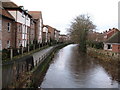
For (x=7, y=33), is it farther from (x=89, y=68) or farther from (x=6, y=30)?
(x=89, y=68)

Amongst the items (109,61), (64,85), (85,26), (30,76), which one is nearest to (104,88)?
(64,85)

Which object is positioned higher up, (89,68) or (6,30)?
(6,30)

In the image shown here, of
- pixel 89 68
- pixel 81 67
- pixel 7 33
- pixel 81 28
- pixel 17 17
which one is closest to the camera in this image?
pixel 89 68

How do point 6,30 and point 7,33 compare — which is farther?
point 7,33

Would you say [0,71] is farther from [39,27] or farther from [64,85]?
[39,27]

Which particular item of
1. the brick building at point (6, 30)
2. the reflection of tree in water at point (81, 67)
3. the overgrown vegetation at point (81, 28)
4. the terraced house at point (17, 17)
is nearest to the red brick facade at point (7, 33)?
the brick building at point (6, 30)

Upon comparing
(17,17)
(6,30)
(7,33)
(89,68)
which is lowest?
(89,68)

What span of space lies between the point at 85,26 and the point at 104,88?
1490 inches

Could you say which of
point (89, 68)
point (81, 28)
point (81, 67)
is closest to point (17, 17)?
point (81, 67)

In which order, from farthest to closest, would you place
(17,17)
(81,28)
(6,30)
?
(81,28) < (17,17) < (6,30)

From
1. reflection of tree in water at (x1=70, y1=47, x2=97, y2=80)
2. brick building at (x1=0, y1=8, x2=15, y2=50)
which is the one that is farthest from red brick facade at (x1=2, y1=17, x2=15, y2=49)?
reflection of tree in water at (x1=70, y1=47, x2=97, y2=80)

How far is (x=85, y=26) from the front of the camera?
50.4 m

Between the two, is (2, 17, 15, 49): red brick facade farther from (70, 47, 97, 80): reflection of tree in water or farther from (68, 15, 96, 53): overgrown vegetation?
(68, 15, 96, 53): overgrown vegetation

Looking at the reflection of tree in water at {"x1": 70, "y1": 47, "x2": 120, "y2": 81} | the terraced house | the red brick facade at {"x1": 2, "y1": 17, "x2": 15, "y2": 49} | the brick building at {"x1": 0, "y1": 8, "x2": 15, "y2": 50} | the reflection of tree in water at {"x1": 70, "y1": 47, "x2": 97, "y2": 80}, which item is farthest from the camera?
the terraced house
